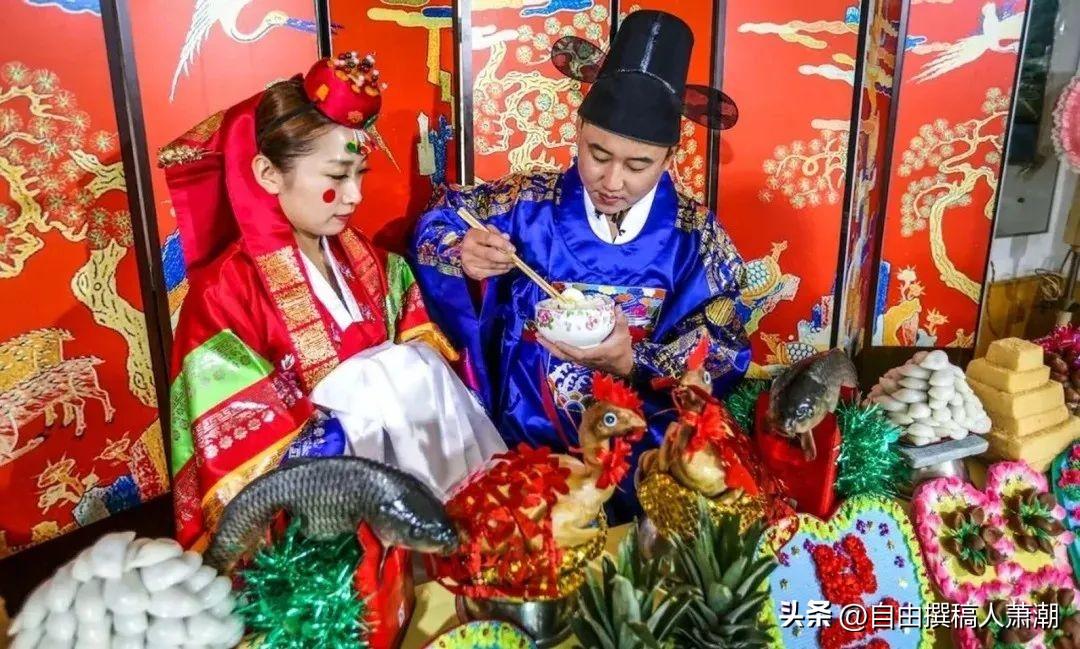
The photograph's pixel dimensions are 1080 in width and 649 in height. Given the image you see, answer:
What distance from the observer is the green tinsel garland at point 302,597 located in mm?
1000

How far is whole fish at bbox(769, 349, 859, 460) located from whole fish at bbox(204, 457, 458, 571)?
712 mm

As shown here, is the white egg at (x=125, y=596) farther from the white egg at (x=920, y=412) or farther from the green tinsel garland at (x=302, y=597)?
the white egg at (x=920, y=412)

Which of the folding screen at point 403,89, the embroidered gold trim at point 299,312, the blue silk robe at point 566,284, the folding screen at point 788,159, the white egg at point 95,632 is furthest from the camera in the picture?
the folding screen at point 788,159

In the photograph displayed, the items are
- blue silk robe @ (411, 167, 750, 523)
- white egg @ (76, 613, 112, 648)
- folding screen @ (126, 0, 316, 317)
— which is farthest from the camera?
folding screen @ (126, 0, 316, 317)

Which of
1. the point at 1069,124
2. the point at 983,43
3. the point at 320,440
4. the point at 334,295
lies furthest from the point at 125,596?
the point at 1069,124

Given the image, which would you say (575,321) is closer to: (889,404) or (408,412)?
(408,412)

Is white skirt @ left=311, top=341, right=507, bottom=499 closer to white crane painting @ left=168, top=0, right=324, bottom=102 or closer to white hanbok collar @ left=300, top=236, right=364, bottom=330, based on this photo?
white hanbok collar @ left=300, top=236, right=364, bottom=330

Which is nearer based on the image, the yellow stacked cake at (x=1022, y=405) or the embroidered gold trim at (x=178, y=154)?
the embroidered gold trim at (x=178, y=154)

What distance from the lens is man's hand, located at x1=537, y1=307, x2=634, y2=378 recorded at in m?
1.53

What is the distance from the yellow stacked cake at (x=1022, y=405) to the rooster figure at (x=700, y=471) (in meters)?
0.77

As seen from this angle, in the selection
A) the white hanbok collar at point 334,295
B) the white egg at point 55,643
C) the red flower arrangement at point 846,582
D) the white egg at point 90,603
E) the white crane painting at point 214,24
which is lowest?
the red flower arrangement at point 846,582

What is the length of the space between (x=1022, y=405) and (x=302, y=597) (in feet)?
5.44

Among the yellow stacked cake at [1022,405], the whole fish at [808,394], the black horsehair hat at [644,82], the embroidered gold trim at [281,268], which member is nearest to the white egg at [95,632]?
the embroidered gold trim at [281,268]

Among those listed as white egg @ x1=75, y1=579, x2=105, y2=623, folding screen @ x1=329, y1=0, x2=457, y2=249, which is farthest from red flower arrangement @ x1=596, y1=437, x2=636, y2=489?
folding screen @ x1=329, y1=0, x2=457, y2=249
